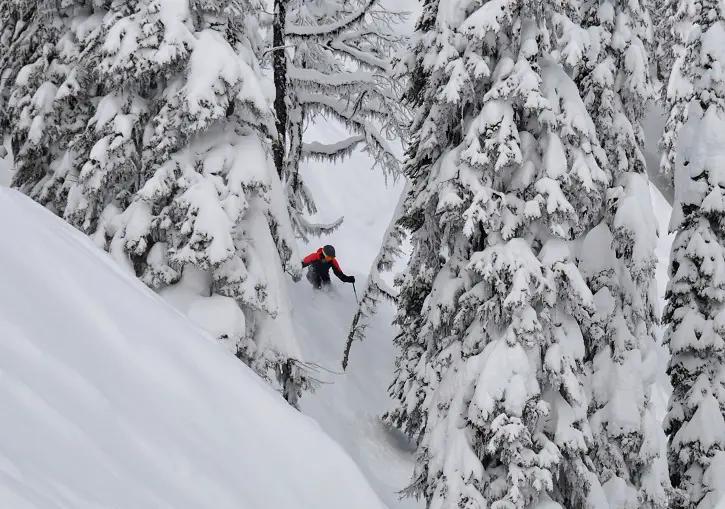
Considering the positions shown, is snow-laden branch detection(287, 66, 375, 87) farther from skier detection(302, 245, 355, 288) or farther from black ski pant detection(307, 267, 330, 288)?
black ski pant detection(307, 267, 330, 288)

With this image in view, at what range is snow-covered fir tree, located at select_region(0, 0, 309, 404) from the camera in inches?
341

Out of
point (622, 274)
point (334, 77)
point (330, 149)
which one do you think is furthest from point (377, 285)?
point (622, 274)

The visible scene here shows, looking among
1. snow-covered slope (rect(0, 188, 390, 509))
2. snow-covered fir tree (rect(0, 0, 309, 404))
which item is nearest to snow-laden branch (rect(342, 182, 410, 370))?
snow-covered fir tree (rect(0, 0, 309, 404))

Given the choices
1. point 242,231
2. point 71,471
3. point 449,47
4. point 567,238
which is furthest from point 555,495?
point 71,471

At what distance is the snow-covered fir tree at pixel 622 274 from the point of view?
34.4 ft

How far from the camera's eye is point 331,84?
1521 cm

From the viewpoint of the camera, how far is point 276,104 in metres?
14.3

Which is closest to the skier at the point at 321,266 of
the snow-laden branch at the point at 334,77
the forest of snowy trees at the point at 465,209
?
the snow-laden branch at the point at 334,77

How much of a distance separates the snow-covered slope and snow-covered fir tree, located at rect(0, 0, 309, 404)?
12.3ft

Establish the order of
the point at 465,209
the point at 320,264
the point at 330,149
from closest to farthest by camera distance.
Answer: the point at 465,209, the point at 320,264, the point at 330,149

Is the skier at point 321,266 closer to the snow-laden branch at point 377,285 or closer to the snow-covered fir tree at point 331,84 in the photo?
the snow-covered fir tree at point 331,84

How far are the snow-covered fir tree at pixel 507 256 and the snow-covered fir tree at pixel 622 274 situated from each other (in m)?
0.79

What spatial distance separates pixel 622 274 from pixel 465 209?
3147 millimetres

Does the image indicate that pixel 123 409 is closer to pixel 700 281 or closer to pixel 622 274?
pixel 622 274
